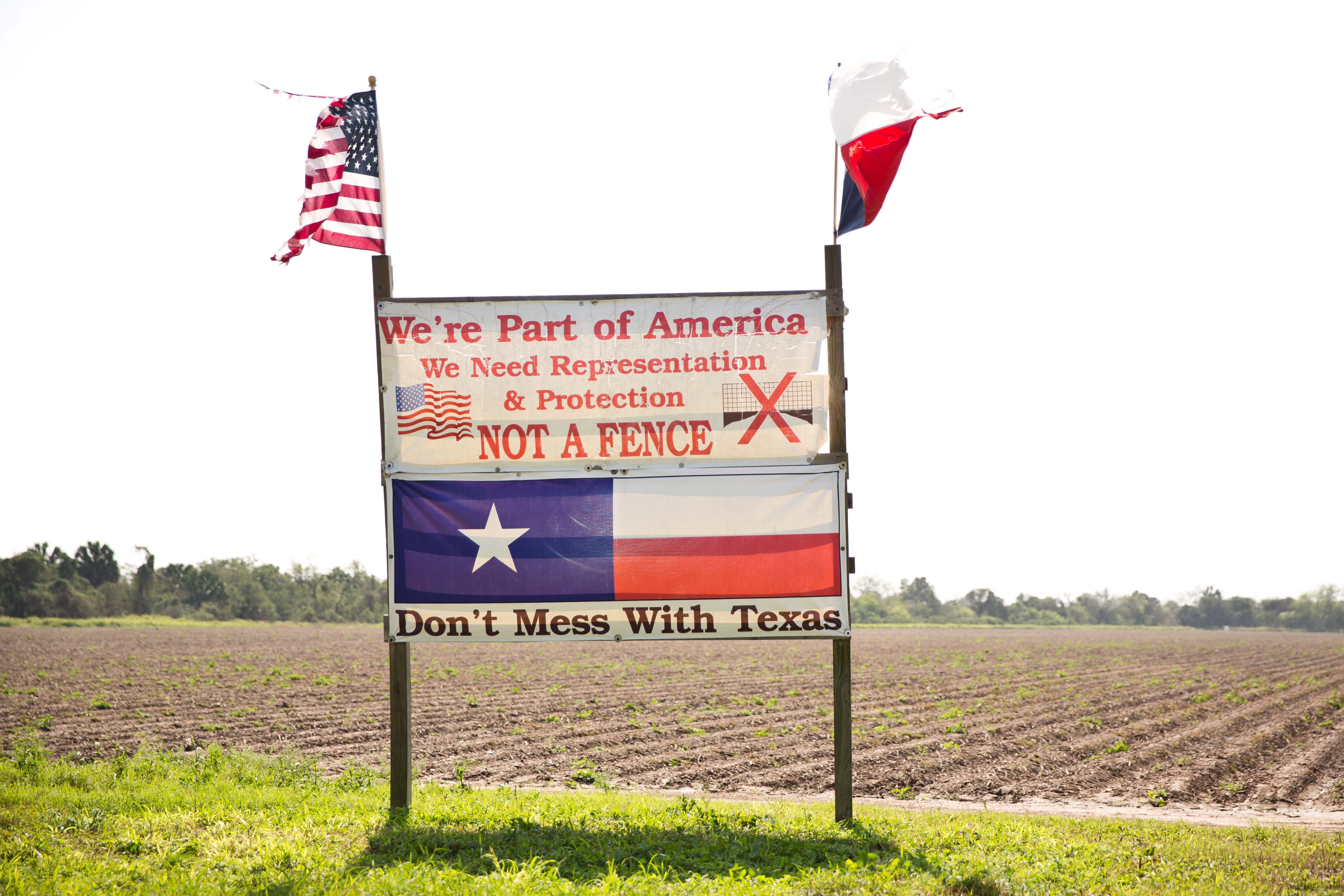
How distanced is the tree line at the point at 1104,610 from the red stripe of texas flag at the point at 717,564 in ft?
419

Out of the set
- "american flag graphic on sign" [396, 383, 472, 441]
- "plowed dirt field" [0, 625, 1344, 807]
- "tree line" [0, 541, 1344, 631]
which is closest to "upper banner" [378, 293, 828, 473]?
"american flag graphic on sign" [396, 383, 472, 441]

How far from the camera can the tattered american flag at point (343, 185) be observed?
7504 mm

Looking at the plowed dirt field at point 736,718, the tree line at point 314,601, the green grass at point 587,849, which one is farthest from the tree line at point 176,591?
the green grass at point 587,849

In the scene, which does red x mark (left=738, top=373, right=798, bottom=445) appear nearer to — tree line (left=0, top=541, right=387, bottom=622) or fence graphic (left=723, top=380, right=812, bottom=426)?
fence graphic (left=723, top=380, right=812, bottom=426)

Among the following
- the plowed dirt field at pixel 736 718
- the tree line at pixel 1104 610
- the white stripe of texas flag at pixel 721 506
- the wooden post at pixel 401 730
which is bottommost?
the tree line at pixel 1104 610

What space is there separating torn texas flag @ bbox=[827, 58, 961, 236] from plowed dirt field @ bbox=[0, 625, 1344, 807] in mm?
8197

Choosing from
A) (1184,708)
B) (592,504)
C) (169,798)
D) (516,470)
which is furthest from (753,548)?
(1184,708)

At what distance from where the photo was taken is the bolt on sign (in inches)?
287

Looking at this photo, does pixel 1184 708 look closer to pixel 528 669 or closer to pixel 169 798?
pixel 528 669

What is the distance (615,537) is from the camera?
24.1ft

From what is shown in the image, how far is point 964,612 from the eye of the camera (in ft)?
446

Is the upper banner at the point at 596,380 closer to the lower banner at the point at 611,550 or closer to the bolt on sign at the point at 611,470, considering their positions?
the bolt on sign at the point at 611,470

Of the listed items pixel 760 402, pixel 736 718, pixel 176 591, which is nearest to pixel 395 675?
pixel 760 402

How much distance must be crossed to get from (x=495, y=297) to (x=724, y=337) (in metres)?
2.09
